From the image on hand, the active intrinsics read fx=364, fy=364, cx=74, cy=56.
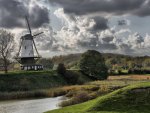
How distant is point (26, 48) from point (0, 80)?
27097 millimetres

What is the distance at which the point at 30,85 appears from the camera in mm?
88312

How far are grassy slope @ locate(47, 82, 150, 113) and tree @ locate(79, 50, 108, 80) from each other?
76.9 m

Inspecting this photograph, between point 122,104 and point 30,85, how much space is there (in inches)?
2175

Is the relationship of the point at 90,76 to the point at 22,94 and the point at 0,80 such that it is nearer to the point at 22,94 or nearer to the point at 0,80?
the point at 0,80

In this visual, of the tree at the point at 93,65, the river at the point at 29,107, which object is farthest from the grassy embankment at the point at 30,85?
the river at the point at 29,107

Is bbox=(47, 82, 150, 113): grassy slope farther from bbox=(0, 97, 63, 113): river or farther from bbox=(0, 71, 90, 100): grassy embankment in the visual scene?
bbox=(0, 71, 90, 100): grassy embankment

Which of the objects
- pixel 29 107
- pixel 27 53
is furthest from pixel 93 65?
pixel 29 107

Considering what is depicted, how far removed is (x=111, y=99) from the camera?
36688 mm

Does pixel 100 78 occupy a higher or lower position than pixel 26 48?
lower

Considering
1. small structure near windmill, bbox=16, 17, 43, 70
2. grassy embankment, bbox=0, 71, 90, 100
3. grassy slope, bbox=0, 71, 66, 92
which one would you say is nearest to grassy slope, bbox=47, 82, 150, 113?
grassy embankment, bbox=0, 71, 90, 100

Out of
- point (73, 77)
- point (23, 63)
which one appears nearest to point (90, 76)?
point (73, 77)

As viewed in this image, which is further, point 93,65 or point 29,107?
point 93,65

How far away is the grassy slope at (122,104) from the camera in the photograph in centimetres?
3381

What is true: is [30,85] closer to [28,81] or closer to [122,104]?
[28,81]
